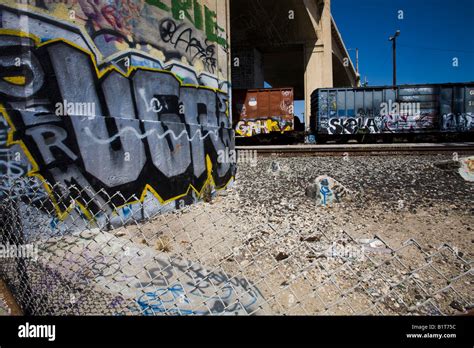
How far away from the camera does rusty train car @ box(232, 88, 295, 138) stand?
19.8m

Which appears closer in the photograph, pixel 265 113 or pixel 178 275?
pixel 178 275

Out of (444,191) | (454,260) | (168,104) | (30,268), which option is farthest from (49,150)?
(444,191)

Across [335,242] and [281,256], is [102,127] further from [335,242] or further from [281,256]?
[335,242]

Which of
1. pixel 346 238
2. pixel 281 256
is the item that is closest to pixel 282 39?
pixel 346 238

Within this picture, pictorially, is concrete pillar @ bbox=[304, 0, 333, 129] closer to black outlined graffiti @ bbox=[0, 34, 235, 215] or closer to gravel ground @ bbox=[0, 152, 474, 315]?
gravel ground @ bbox=[0, 152, 474, 315]

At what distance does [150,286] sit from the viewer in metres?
3.23

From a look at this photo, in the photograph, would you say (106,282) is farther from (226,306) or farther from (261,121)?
(261,121)

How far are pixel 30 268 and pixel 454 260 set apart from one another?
5.01 m

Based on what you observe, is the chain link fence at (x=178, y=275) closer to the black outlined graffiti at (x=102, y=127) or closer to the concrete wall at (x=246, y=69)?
the black outlined graffiti at (x=102, y=127)

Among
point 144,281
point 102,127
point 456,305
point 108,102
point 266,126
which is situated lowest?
point 456,305

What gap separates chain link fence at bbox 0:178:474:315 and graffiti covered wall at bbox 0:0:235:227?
317 mm

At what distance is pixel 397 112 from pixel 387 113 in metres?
0.56

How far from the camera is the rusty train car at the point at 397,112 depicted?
1803 cm

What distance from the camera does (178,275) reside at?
11.7 ft
